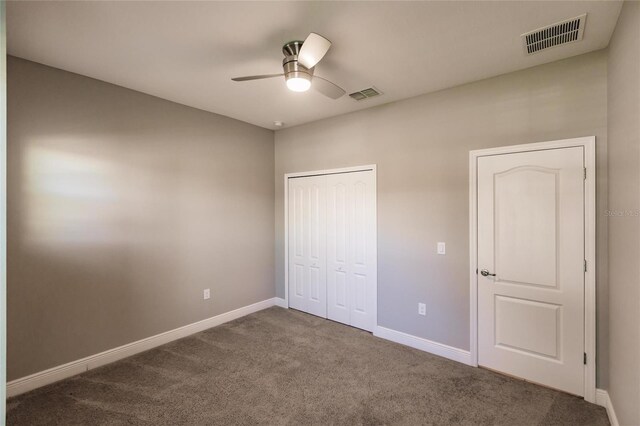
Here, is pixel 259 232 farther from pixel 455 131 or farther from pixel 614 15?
pixel 614 15

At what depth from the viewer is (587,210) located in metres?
2.37

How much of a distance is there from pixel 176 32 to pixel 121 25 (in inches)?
13.8

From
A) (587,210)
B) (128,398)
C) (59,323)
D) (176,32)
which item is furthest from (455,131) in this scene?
(59,323)

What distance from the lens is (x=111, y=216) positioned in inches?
117

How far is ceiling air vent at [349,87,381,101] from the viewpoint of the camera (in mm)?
3139

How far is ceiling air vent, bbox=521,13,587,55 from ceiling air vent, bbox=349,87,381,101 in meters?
1.32

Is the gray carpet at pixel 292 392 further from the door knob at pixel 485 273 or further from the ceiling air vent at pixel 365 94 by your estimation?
the ceiling air vent at pixel 365 94

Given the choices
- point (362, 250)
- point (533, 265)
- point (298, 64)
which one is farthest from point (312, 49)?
point (533, 265)

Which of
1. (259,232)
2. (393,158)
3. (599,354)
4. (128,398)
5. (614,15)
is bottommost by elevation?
(128,398)

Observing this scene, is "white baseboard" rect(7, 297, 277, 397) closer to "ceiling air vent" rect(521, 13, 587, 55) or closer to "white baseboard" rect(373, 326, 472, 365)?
"white baseboard" rect(373, 326, 472, 365)

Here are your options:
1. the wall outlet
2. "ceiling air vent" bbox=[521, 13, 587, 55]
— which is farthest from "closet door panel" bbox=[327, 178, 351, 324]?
"ceiling air vent" bbox=[521, 13, 587, 55]

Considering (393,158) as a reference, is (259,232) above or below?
below

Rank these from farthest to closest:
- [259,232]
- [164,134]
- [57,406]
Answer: [259,232] → [164,134] → [57,406]

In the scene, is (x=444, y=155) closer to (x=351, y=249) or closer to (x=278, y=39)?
(x=351, y=249)
